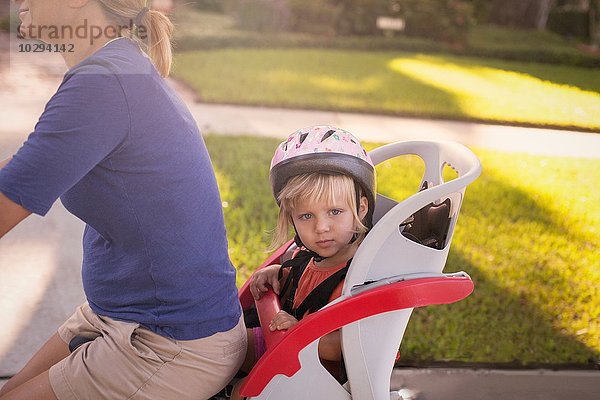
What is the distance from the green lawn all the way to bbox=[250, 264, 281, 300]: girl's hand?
507 centimetres

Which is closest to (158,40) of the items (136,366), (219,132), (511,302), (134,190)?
(134,190)

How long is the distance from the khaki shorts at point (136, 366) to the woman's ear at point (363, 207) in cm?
53

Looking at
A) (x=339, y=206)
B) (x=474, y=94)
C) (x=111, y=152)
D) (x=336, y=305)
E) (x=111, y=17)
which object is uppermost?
(x=111, y=17)

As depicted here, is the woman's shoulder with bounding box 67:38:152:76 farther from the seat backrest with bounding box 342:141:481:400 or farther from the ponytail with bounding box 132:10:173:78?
the seat backrest with bounding box 342:141:481:400

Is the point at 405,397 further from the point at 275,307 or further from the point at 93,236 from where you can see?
the point at 93,236

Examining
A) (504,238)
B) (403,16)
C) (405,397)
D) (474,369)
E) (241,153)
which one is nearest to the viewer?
(405,397)

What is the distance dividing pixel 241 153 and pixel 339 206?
11.7 feet

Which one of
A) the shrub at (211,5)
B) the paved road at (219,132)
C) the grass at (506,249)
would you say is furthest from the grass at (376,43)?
the grass at (506,249)

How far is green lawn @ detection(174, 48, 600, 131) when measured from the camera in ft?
24.3

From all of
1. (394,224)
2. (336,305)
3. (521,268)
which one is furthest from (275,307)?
(521,268)

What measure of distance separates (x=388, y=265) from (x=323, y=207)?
25 centimetres

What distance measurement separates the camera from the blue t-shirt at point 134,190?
1.52 m

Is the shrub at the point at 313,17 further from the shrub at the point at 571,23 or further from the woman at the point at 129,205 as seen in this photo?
the woman at the point at 129,205

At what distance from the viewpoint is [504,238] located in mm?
4453
